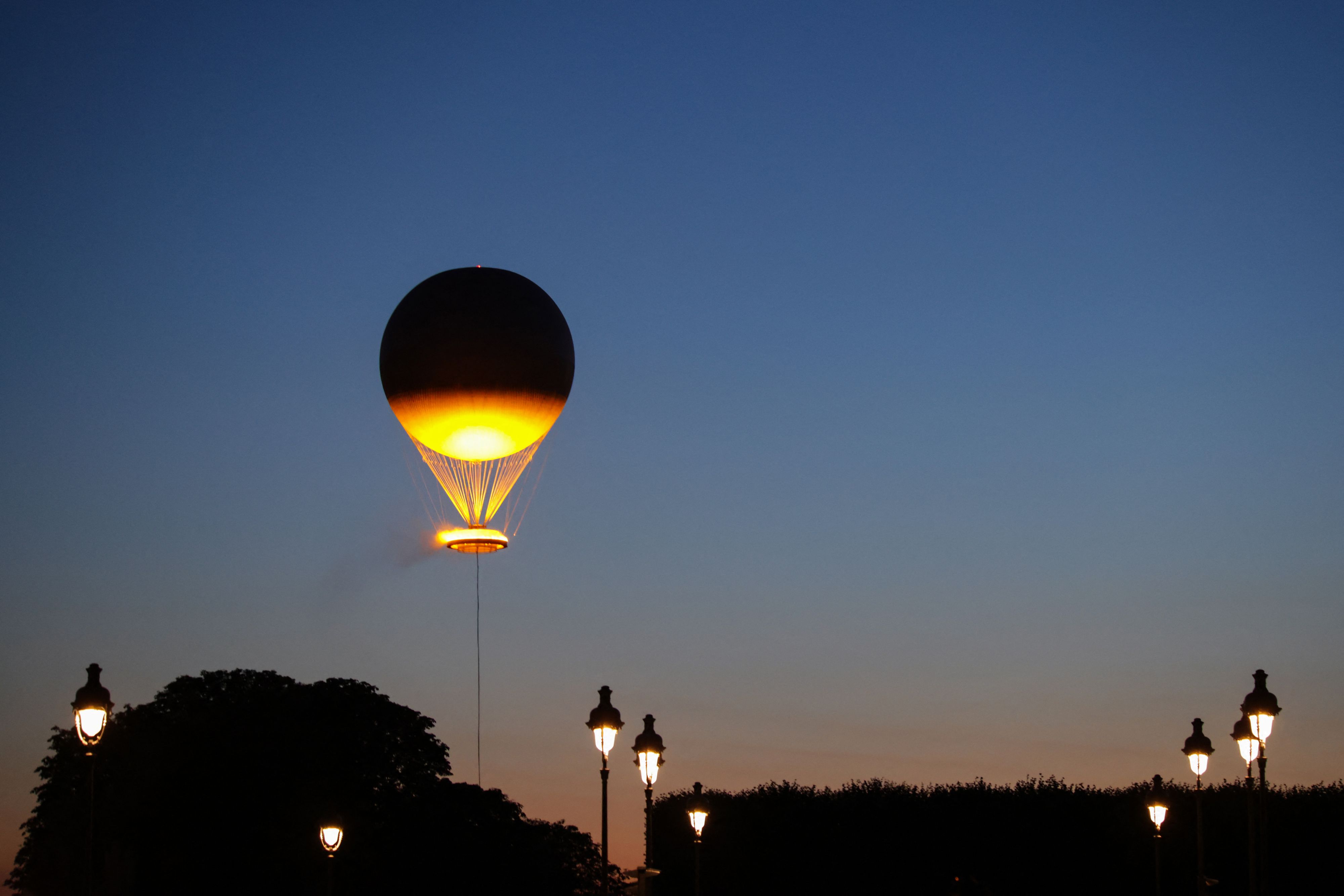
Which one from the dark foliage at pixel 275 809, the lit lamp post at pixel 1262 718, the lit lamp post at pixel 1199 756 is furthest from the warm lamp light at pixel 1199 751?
the dark foliage at pixel 275 809

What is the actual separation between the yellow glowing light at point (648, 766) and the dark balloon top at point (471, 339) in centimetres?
903

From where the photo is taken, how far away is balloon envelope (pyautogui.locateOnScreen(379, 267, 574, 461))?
2619 cm

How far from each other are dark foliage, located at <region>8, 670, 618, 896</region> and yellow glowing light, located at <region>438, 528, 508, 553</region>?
24962 millimetres

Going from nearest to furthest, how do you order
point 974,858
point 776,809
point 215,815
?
1. point 215,815
2. point 974,858
3. point 776,809

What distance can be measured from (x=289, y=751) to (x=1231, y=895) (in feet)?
110

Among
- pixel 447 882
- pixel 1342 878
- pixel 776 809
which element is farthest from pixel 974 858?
pixel 447 882

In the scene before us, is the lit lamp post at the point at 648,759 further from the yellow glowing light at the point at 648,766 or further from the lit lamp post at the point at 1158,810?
the lit lamp post at the point at 1158,810

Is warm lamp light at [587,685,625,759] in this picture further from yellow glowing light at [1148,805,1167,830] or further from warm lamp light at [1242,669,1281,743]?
yellow glowing light at [1148,805,1167,830]

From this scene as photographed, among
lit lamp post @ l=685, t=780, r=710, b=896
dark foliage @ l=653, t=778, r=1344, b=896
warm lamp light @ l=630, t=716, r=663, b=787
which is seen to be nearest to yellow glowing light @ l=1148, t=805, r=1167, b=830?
lit lamp post @ l=685, t=780, r=710, b=896

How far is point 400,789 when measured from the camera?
176 feet

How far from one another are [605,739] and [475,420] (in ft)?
30.9

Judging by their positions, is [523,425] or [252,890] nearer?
[523,425]

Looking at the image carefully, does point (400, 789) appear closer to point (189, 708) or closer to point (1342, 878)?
point (189, 708)

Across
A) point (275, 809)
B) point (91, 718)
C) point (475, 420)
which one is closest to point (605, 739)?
point (91, 718)
